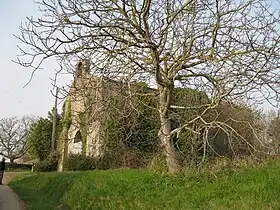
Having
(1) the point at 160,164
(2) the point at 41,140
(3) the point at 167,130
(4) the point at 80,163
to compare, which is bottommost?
(1) the point at 160,164

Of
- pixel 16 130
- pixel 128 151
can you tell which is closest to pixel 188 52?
pixel 128 151

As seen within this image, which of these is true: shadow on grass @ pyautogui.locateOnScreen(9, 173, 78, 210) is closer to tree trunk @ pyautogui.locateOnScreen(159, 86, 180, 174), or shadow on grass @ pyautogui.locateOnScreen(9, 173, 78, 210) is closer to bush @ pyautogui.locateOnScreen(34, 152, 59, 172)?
tree trunk @ pyautogui.locateOnScreen(159, 86, 180, 174)

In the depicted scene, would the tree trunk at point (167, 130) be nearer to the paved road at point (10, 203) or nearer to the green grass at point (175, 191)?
the green grass at point (175, 191)

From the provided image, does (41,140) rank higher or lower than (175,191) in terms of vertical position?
higher

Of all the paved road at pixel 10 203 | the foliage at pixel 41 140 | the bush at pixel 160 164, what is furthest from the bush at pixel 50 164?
the bush at pixel 160 164

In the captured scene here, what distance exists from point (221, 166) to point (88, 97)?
436 centimetres

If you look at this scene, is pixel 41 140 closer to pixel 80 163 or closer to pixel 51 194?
pixel 80 163

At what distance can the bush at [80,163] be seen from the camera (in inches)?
1000

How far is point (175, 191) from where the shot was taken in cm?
1088

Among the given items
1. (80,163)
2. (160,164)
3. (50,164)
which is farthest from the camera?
(50,164)

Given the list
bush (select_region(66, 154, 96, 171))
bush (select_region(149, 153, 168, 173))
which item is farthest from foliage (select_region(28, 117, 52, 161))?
bush (select_region(149, 153, 168, 173))

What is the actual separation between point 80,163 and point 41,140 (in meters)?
13.4

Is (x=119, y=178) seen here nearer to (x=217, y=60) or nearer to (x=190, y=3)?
(x=217, y=60)

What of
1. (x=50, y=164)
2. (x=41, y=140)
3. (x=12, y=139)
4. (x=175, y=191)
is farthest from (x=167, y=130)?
(x=12, y=139)
